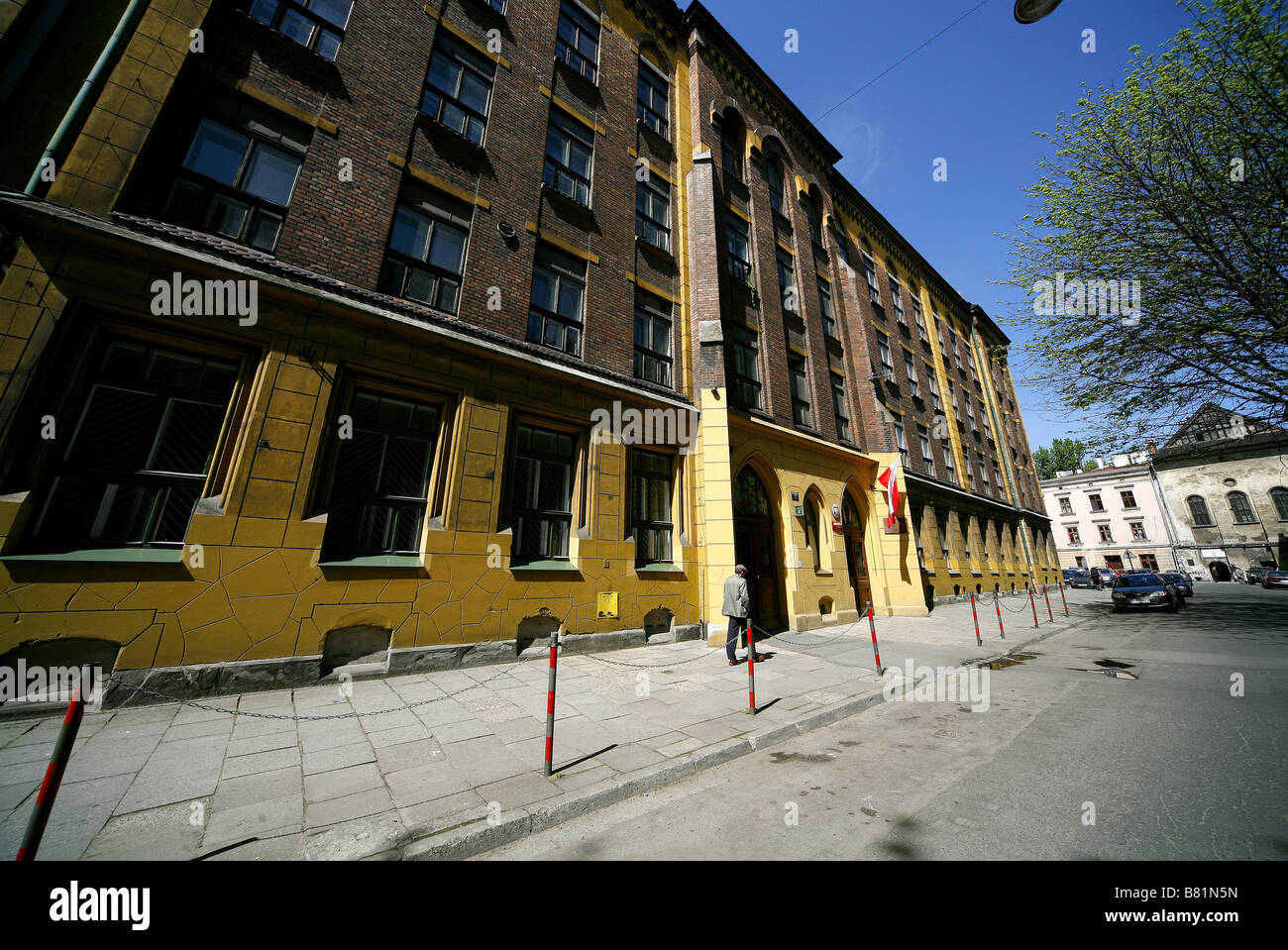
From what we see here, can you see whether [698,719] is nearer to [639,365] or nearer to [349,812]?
[349,812]

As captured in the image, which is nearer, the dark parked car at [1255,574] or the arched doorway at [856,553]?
the arched doorway at [856,553]

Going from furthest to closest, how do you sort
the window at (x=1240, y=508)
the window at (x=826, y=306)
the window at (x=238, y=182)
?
1. the window at (x=1240, y=508)
2. the window at (x=826, y=306)
3. the window at (x=238, y=182)

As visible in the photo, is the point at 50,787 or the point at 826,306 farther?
the point at 826,306

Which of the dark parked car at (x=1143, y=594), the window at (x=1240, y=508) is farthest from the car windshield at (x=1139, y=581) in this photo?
the window at (x=1240, y=508)

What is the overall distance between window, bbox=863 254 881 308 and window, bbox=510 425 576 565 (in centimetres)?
1817

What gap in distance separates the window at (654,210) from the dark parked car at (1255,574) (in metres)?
53.8

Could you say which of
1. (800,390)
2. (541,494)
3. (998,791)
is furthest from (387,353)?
(800,390)

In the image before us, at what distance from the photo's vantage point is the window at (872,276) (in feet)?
66.6

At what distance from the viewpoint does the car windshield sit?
17.5 meters

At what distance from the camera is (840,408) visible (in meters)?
16.2

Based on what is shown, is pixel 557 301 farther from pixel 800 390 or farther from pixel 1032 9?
pixel 1032 9

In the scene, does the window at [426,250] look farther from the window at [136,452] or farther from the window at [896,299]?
the window at [896,299]

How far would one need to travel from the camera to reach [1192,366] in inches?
452

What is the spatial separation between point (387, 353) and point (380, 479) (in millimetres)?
2067
